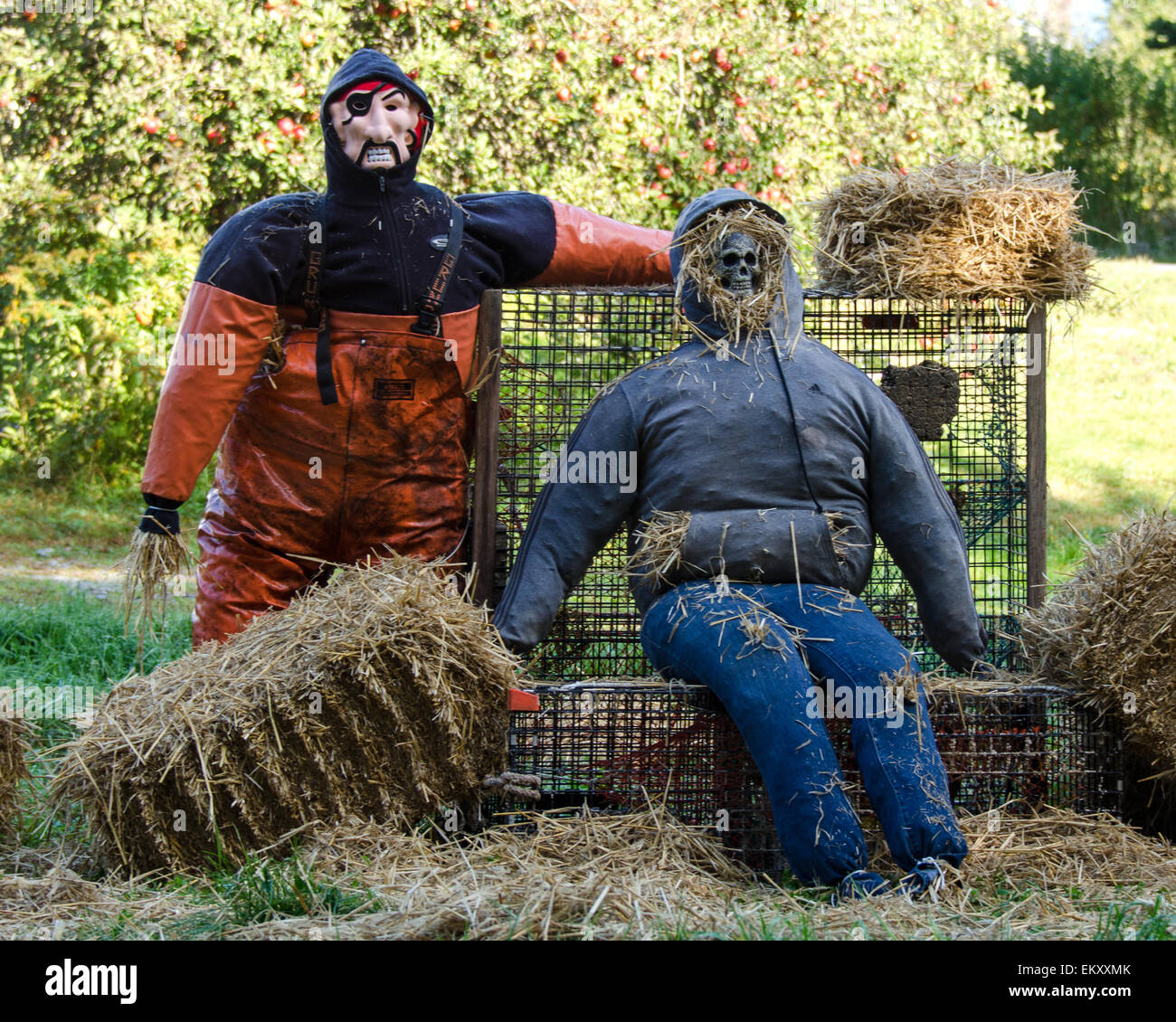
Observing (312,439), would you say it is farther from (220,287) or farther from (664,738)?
(664,738)

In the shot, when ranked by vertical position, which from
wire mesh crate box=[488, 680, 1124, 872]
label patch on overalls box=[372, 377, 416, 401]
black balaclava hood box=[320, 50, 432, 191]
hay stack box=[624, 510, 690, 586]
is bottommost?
wire mesh crate box=[488, 680, 1124, 872]

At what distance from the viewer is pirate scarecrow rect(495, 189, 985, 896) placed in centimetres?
332

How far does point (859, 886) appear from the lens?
2.89 m

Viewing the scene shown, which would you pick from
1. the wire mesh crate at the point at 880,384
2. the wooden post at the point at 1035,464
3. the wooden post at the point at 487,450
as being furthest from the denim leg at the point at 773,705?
the wooden post at the point at 1035,464

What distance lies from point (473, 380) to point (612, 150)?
14.2 feet

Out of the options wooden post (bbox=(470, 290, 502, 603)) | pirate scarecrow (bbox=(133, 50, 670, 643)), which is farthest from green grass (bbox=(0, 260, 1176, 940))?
pirate scarecrow (bbox=(133, 50, 670, 643))

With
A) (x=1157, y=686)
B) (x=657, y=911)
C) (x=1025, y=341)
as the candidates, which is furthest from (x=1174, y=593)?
(x=657, y=911)

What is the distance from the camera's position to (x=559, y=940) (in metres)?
2.56

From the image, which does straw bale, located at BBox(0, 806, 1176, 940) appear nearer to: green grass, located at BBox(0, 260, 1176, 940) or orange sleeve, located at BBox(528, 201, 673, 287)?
green grass, located at BBox(0, 260, 1176, 940)

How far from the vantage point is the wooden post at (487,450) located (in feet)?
13.1

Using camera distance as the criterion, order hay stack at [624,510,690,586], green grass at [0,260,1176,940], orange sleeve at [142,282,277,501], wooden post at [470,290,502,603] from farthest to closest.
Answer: wooden post at [470,290,502,603] → orange sleeve at [142,282,277,501] → hay stack at [624,510,690,586] → green grass at [0,260,1176,940]

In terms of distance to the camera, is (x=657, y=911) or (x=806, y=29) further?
(x=806, y=29)

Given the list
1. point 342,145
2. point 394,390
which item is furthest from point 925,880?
point 342,145

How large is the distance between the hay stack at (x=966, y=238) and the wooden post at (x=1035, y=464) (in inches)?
6.4
